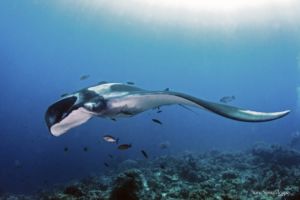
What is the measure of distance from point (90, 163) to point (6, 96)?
46.5m

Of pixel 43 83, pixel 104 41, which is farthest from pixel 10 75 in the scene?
pixel 104 41

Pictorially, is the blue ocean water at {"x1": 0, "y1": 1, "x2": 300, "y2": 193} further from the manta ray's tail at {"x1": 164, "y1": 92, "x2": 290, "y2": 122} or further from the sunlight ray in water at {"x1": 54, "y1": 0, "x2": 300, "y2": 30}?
the manta ray's tail at {"x1": 164, "y1": 92, "x2": 290, "y2": 122}

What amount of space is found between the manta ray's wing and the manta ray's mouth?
931 mm

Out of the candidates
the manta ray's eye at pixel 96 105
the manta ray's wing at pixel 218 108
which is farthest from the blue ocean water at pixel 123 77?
the manta ray's wing at pixel 218 108

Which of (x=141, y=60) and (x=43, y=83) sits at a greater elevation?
(x=141, y=60)

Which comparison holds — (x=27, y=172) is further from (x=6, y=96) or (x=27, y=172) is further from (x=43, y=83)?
(x=43, y=83)

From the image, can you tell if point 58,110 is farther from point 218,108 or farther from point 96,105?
point 218,108

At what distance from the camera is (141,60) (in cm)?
8219

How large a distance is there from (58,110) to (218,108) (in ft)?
5.85

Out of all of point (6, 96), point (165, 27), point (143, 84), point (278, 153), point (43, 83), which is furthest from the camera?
point (143, 84)

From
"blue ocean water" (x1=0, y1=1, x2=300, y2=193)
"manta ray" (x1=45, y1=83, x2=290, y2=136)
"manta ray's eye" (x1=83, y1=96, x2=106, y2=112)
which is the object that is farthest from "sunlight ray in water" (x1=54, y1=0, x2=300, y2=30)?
"manta ray's eye" (x1=83, y1=96, x2=106, y2=112)

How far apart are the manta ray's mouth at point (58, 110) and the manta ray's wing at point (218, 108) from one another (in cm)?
93

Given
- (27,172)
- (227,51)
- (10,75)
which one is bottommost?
(27,172)

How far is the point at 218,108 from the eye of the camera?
2.70 m
